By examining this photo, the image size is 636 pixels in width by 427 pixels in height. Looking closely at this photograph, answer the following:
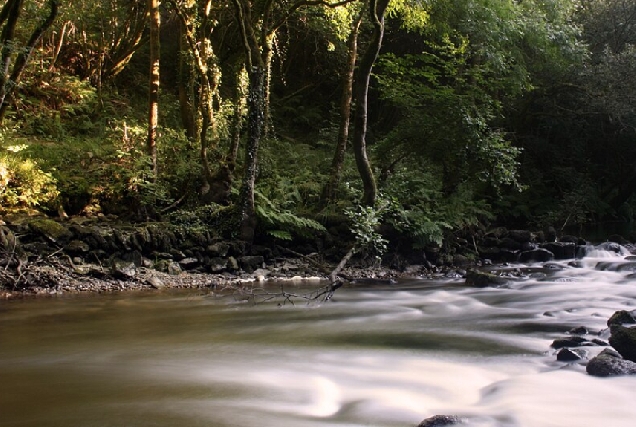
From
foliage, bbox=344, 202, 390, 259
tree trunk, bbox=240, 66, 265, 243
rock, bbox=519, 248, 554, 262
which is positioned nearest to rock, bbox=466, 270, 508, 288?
foliage, bbox=344, 202, 390, 259

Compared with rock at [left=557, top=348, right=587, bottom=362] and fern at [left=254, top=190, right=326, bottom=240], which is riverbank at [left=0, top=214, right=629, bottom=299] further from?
rock at [left=557, top=348, right=587, bottom=362]

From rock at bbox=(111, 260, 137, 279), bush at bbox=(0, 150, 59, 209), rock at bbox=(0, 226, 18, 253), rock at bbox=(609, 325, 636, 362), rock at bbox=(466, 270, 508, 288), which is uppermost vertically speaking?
bush at bbox=(0, 150, 59, 209)

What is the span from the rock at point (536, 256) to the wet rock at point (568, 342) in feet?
30.5

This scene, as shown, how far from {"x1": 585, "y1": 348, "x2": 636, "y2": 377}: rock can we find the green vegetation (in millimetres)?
7232

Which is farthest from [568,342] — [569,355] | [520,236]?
[520,236]

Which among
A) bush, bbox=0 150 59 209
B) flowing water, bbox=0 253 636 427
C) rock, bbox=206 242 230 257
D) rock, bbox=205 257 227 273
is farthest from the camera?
rock, bbox=206 242 230 257

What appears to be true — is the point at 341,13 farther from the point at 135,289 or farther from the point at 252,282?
the point at 135,289

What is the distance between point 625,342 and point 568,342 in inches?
35.4

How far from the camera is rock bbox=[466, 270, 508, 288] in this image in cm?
1316

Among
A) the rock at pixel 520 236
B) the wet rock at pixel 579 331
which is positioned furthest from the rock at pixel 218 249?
the rock at pixel 520 236

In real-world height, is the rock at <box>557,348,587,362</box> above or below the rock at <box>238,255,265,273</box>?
below

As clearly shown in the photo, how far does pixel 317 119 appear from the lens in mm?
24047

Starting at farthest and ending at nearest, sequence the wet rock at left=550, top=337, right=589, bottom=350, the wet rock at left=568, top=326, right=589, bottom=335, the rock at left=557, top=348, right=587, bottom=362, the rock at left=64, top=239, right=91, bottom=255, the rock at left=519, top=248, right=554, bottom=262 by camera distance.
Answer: the rock at left=519, top=248, right=554, bottom=262 < the rock at left=64, top=239, right=91, bottom=255 < the wet rock at left=568, top=326, right=589, bottom=335 < the wet rock at left=550, top=337, right=589, bottom=350 < the rock at left=557, top=348, right=587, bottom=362

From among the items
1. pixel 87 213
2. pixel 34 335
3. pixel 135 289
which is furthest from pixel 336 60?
pixel 34 335
